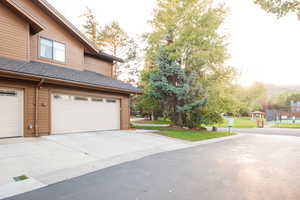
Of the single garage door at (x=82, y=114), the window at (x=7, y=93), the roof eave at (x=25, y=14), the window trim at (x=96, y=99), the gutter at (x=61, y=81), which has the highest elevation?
the roof eave at (x=25, y=14)

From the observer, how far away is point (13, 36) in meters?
8.50

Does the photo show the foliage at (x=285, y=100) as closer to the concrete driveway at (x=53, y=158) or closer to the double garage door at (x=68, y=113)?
the double garage door at (x=68, y=113)

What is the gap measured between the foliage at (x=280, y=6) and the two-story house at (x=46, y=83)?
8.08 metres

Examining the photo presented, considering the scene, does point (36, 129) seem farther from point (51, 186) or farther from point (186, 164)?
point (186, 164)

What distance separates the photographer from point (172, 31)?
14.2 meters

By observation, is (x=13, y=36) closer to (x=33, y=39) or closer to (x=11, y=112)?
→ (x=33, y=39)

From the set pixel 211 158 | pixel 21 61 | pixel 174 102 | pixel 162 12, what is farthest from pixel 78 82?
pixel 162 12

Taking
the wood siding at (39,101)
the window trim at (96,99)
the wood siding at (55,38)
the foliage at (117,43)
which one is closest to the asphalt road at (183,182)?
the wood siding at (39,101)

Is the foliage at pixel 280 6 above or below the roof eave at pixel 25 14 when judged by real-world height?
below

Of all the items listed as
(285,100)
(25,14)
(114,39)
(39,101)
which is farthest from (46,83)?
(285,100)

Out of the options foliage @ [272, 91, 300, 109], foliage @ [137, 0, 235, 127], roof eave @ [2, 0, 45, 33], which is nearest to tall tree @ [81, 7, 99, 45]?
→ foliage @ [137, 0, 235, 127]

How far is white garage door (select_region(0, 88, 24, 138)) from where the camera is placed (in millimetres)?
7199

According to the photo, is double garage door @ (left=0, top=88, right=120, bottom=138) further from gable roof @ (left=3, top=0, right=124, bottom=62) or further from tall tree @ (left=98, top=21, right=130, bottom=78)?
tall tree @ (left=98, top=21, right=130, bottom=78)

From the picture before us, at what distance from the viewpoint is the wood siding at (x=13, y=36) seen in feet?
26.9
